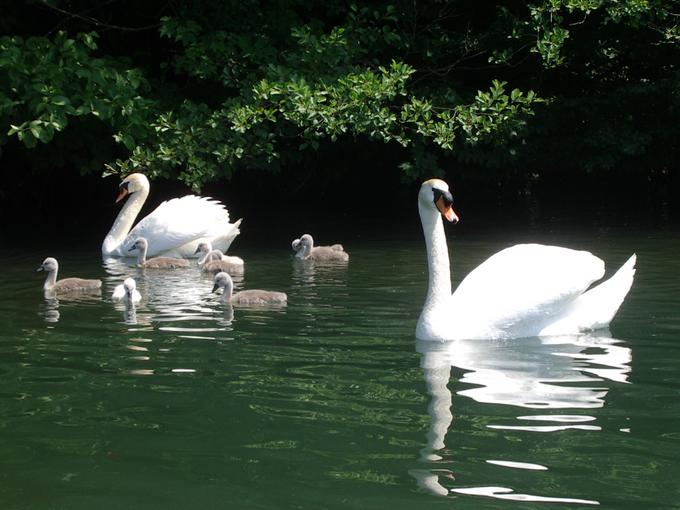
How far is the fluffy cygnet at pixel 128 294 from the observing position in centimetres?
1049

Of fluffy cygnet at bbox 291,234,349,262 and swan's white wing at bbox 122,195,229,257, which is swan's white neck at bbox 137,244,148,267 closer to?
swan's white wing at bbox 122,195,229,257

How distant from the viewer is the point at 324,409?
6543mm

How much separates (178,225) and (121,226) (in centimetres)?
112

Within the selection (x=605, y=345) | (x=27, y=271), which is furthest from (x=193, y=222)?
(x=605, y=345)

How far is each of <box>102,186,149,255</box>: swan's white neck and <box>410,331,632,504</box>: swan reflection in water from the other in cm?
764

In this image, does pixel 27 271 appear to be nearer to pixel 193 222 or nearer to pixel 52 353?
pixel 193 222

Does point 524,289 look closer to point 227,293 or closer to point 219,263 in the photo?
point 227,293

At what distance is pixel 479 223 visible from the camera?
18609 mm

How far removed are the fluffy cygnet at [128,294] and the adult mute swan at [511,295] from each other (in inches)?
114

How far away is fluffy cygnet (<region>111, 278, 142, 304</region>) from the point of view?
1049 cm

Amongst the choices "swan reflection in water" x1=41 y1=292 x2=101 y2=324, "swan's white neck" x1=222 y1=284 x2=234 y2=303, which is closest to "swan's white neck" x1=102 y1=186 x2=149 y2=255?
"swan reflection in water" x1=41 y1=292 x2=101 y2=324

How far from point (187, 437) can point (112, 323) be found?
3.80m

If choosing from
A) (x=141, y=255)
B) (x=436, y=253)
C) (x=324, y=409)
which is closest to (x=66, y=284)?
(x=141, y=255)

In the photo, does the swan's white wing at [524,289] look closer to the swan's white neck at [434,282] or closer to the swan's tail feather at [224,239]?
the swan's white neck at [434,282]
